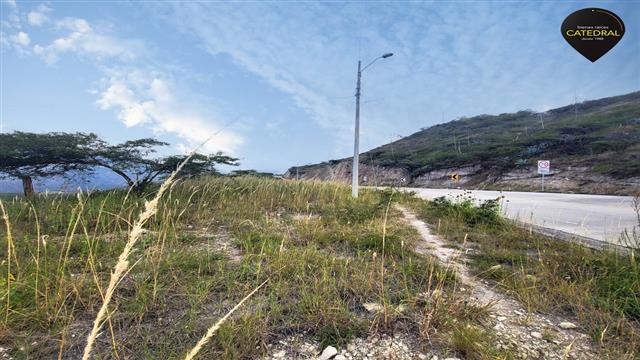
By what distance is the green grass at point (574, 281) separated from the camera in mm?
2494

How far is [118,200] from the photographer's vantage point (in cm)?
751

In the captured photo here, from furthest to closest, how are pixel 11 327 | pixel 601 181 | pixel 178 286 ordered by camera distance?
pixel 601 181, pixel 178 286, pixel 11 327

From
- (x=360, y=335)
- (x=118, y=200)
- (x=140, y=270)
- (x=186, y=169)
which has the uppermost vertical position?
(x=186, y=169)

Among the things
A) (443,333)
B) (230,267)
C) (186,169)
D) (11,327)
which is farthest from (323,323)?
(186,169)

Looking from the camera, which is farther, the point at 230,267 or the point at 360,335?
the point at 230,267

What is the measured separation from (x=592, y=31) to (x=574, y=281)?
21.4 feet

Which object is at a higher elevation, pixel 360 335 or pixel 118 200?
pixel 118 200

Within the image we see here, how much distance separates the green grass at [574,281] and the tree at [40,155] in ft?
36.3

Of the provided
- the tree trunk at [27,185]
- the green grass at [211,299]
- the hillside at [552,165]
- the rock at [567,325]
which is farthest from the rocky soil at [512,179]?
the rock at [567,325]

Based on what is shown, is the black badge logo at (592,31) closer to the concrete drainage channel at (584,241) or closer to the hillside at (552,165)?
the concrete drainage channel at (584,241)

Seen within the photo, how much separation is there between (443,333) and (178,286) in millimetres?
2597

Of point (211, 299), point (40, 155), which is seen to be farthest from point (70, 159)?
point (211, 299)

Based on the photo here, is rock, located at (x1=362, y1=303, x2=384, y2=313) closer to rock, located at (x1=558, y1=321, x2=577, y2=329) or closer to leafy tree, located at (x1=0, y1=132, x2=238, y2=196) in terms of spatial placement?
rock, located at (x1=558, y1=321, x2=577, y2=329)

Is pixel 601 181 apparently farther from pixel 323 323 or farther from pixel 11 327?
pixel 11 327
